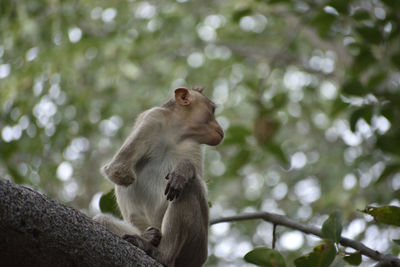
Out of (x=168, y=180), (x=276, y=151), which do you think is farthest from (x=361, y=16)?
(x=168, y=180)

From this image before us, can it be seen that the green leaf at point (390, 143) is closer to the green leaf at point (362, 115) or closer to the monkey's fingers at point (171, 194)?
the green leaf at point (362, 115)

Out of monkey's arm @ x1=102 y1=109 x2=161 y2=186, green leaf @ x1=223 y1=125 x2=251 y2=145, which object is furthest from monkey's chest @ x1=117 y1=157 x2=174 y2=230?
green leaf @ x1=223 y1=125 x2=251 y2=145

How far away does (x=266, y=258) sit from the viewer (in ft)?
10.5

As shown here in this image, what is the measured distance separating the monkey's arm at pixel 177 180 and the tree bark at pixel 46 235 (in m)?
1.08

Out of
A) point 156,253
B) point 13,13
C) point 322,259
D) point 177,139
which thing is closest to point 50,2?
point 13,13

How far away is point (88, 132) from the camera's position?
9.93 meters

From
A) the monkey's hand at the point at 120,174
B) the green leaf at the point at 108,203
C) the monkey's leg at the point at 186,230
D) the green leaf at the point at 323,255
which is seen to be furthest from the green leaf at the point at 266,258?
the green leaf at the point at 108,203

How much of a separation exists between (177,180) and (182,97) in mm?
1301

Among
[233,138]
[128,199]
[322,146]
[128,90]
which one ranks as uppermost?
[128,199]

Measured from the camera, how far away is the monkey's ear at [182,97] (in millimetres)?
4793

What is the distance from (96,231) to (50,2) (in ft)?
22.1

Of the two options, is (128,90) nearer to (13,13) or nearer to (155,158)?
(13,13)

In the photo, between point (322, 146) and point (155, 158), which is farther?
point (322, 146)

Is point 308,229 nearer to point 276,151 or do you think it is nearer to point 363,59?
point 276,151
